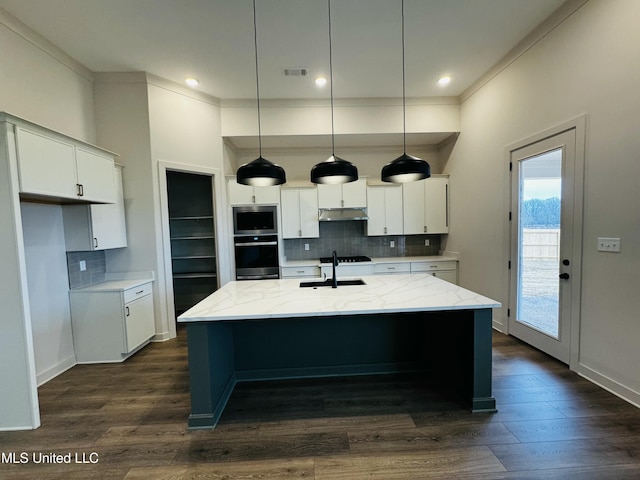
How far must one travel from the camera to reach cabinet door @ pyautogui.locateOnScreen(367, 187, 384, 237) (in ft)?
14.9

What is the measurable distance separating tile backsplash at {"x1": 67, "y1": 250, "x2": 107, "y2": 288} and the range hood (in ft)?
9.64

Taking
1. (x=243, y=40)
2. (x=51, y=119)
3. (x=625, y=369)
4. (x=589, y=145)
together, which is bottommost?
(x=625, y=369)

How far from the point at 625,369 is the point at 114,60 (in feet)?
18.4

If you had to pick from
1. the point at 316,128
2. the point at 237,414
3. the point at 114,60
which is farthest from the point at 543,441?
the point at 114,60

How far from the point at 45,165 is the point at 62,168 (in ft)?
0.62

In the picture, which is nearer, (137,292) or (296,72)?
(137,292)

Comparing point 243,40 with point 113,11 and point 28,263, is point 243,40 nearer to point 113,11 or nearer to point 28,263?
point 113,11

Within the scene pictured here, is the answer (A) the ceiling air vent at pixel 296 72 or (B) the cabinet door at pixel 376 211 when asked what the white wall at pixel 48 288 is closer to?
(A) the ceiling air vent at pixel 296 72

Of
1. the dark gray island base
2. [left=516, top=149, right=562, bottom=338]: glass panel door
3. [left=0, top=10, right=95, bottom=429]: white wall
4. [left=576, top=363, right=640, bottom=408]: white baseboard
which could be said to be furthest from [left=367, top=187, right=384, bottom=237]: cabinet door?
[left=0, top=10, right=95, bottom=429]: white wall

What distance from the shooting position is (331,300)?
2.11 metres

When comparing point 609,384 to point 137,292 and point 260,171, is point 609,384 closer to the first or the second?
point 260,171

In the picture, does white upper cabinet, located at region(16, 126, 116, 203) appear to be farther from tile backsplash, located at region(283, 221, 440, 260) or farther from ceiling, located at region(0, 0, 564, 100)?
tile backsplash, located at region(283, 221, 440, 260)

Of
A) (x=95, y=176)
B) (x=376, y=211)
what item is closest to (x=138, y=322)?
(x=95, y=176)

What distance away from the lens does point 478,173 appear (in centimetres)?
383
